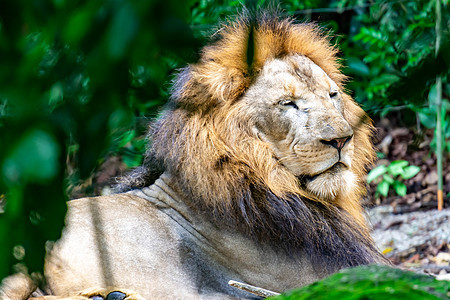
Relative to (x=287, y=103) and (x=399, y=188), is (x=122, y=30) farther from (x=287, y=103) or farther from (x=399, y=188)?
(x=399, y=188)

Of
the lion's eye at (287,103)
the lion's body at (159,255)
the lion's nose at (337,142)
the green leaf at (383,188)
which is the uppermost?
the lion's eye at (287,103)

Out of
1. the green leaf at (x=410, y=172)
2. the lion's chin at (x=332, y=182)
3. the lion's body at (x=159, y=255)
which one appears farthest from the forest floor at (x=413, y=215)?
the lion's body at (x=159, y=255)

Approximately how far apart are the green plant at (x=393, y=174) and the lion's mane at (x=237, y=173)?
3.79 m

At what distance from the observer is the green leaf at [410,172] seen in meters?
8.09

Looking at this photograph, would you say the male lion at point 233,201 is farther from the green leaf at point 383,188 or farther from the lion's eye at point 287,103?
the green leaf at point 383,188

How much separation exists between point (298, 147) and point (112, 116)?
2.81 meters

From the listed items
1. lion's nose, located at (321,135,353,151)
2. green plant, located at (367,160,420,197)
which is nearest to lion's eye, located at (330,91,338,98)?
lion's nose, located at (321,135,353,151)

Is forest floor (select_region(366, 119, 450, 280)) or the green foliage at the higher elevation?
the green foliage

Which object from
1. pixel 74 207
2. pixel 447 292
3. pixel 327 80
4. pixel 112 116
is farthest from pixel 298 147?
pixel 112 116

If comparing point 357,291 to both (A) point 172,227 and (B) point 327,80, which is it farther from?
(B) point 327,80

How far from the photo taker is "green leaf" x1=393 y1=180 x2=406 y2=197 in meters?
8.12

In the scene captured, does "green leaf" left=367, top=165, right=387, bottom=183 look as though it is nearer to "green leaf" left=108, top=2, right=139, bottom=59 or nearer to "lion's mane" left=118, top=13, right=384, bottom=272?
"lion's mane" left=118, top=13, right=384, bottom=272

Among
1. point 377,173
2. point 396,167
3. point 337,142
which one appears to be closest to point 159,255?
point 337,142

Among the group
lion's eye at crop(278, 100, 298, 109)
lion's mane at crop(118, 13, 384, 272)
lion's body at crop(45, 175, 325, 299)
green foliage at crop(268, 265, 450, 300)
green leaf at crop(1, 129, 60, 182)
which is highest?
green leaf at crop(1, 129, 60, 182)
